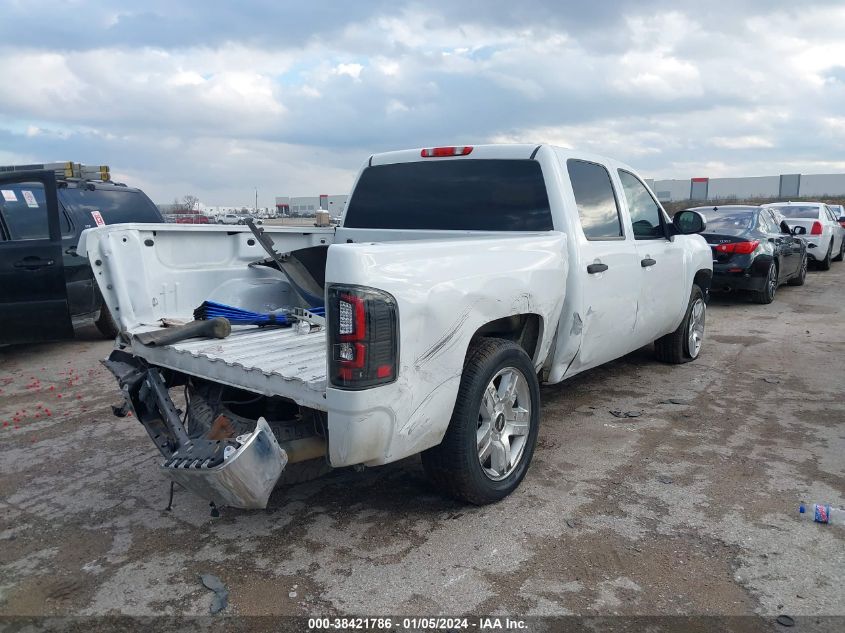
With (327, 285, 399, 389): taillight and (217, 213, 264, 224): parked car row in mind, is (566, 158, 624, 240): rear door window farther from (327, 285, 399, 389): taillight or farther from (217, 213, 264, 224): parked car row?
(217, 213, 264, 224): parked car row

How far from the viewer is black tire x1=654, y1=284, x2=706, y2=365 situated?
687cm

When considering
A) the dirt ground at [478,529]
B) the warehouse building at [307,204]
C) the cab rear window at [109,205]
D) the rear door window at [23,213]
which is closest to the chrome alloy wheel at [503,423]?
the dirt ground at [478,529]

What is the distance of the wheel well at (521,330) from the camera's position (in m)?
3.86

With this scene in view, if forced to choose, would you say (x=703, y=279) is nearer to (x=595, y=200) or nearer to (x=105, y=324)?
(x=595, y=200)

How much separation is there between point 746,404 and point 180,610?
4.81 m

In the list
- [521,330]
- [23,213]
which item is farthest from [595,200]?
[23,213]

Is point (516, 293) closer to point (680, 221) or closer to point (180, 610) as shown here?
point (180, 610)

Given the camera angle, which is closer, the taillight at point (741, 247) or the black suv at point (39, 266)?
the black suv at point (39, 266)

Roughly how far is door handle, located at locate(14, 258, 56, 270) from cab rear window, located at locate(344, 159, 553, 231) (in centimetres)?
356

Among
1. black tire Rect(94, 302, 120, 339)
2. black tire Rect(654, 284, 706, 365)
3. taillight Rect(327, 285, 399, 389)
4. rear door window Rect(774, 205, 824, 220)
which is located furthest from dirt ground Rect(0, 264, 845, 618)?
rear door window Rect(774, 205, 824, 220)

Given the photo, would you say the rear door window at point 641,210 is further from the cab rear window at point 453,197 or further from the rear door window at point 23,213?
the rear door window at point 23,213

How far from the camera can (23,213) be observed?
720 centimetres

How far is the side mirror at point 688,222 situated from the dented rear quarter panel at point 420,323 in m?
2.86

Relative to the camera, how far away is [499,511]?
3727 mm
